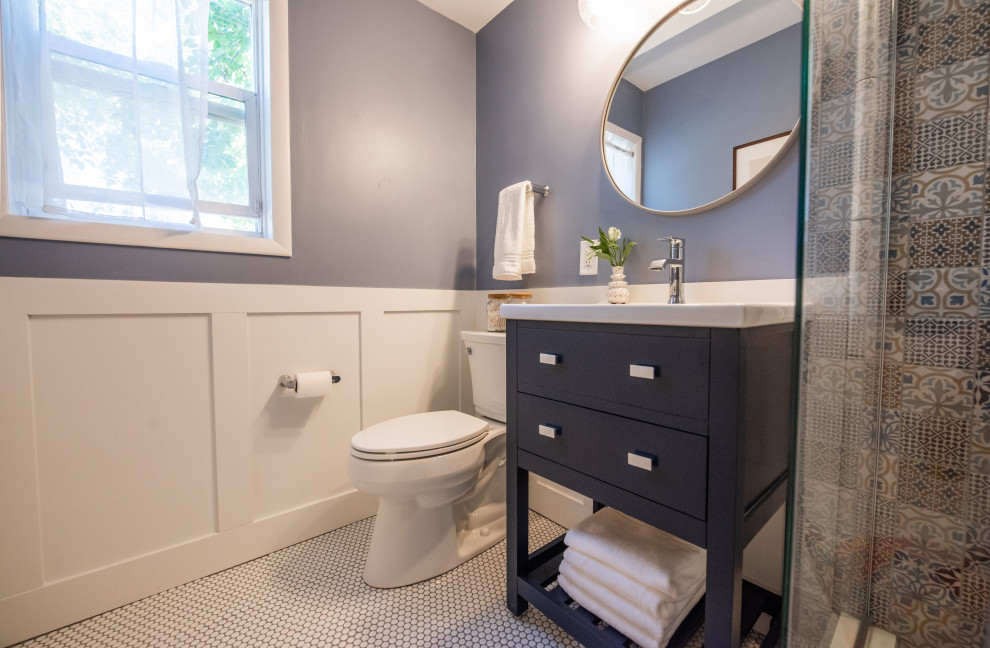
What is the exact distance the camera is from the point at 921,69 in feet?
2.22

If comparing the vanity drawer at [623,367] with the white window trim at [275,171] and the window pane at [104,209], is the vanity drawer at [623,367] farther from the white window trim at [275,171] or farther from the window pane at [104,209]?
the window pane at [104,209]

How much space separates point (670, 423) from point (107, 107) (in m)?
1.68

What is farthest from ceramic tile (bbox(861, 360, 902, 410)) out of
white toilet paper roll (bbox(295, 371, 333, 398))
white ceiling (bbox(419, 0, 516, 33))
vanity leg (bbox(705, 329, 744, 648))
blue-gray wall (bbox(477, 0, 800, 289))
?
white ceiling (bbox(419, 0, 516, 33))

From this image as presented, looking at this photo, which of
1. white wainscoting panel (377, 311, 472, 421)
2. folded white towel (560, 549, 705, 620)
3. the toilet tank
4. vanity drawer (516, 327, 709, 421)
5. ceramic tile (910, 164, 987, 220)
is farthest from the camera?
white wainscoting panel (377, 311, 472, 421)

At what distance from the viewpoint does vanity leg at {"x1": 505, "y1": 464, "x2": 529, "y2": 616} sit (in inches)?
43.4

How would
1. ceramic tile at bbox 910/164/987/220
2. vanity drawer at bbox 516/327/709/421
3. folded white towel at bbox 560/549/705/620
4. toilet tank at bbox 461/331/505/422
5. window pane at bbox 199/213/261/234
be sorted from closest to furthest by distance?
1. ceramic tile at bbox 910/164/987/220
2. vanity drawer at bbox 516/327/709/421
3. folded white towel at bbox 560/549/705/620
4. window pane at bbox 199/213/261/234
5. toilet tank at bbox 461/331/505/422

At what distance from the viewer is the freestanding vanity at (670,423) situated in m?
0.71

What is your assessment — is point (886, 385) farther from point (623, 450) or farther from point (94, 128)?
point (94, 128)

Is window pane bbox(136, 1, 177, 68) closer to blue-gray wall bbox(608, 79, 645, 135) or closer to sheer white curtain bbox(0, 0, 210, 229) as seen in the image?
sheer white curtain bbox(0, 0, 210, 229)

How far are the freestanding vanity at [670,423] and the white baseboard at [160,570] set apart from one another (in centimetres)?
90

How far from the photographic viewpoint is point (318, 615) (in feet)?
3.73

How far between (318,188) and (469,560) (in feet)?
4.82

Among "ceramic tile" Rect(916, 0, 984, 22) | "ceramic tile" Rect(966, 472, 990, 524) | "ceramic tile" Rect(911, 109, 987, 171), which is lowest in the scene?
"ceramic tile" Rect(966, 472, 990, 524)

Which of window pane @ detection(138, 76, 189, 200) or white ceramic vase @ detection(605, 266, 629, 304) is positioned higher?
window pane @ detection(138, 76, 189, 200)
